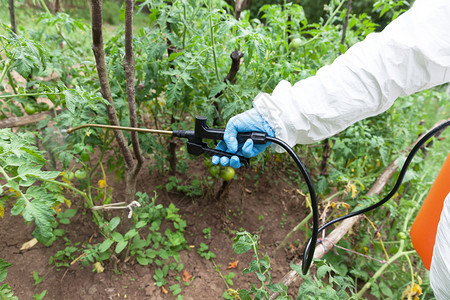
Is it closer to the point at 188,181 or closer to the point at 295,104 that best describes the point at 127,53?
the point at 295,104

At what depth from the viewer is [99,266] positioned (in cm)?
152

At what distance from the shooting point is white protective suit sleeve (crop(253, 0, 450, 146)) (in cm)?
104

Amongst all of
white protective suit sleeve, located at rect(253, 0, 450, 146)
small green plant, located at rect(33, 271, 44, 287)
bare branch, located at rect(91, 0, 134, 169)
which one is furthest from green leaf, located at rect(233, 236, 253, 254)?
small green plant, located at rect(33, 271, 44, 287)

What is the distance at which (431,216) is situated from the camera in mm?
1153

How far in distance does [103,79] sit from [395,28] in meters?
1.19

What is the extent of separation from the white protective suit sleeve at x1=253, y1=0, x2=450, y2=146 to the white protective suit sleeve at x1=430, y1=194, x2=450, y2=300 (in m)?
0.49

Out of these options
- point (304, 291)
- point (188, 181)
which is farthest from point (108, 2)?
point (304, 291)

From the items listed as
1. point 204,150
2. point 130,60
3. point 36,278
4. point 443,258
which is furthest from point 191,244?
point 443,258

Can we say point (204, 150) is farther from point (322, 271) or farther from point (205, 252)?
point (205, 252)

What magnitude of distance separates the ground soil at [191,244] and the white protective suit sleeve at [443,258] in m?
1.02

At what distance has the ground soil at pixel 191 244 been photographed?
4.96 feet

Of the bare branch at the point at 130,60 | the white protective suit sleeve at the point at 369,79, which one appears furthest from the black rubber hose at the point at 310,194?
the bare branch at the point at 130,60

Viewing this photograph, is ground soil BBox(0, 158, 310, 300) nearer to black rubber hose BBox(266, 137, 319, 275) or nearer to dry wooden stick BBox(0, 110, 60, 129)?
dry wooden stick BBox(0, 110, 60, 129)

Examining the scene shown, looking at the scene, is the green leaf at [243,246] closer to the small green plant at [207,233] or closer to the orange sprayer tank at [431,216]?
the orange sprayer tank at [431,216]
